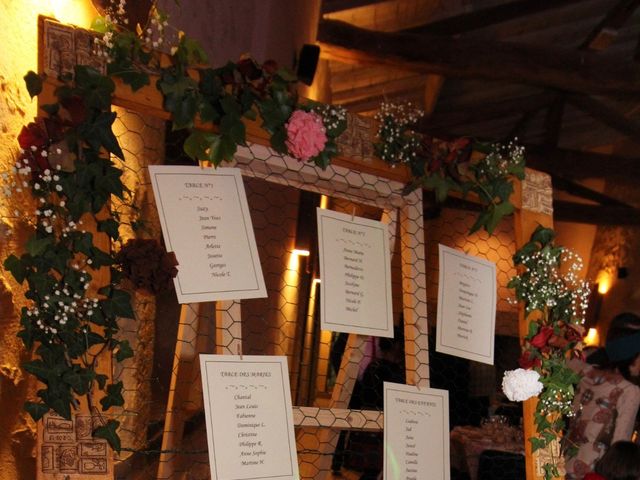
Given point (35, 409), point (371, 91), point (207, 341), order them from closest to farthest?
point (35, 409) < point (207, 341) < point (371, 91)

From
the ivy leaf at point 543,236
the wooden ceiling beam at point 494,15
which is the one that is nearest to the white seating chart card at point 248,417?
the ivy leaf at point 543,236

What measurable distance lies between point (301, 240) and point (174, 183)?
248 centimetres

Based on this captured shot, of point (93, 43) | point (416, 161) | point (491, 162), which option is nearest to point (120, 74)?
point (93, 43)

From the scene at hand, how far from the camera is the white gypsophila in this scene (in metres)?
2.10

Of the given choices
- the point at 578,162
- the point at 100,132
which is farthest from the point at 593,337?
the point at 100,132

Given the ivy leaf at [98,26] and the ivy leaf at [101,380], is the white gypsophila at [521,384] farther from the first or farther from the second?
the ivy leaf at [98,26]

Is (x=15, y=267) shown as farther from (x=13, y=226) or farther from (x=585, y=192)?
(x=585, y=192)

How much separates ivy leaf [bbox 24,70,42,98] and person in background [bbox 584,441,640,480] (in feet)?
7.90

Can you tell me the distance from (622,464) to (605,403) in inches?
42.6

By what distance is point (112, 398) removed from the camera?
156 centimetres

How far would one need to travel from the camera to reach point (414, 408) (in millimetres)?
2023

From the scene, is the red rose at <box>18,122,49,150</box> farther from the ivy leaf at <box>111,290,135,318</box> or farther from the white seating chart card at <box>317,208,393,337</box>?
the white seating chart card at <box>317,208,393,337</box>

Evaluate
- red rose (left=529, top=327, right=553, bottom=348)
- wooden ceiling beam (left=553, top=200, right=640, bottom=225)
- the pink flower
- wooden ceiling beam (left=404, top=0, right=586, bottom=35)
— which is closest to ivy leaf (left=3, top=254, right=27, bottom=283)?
the pink flower

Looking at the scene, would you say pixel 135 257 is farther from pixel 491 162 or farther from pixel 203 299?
pixel 491 162
